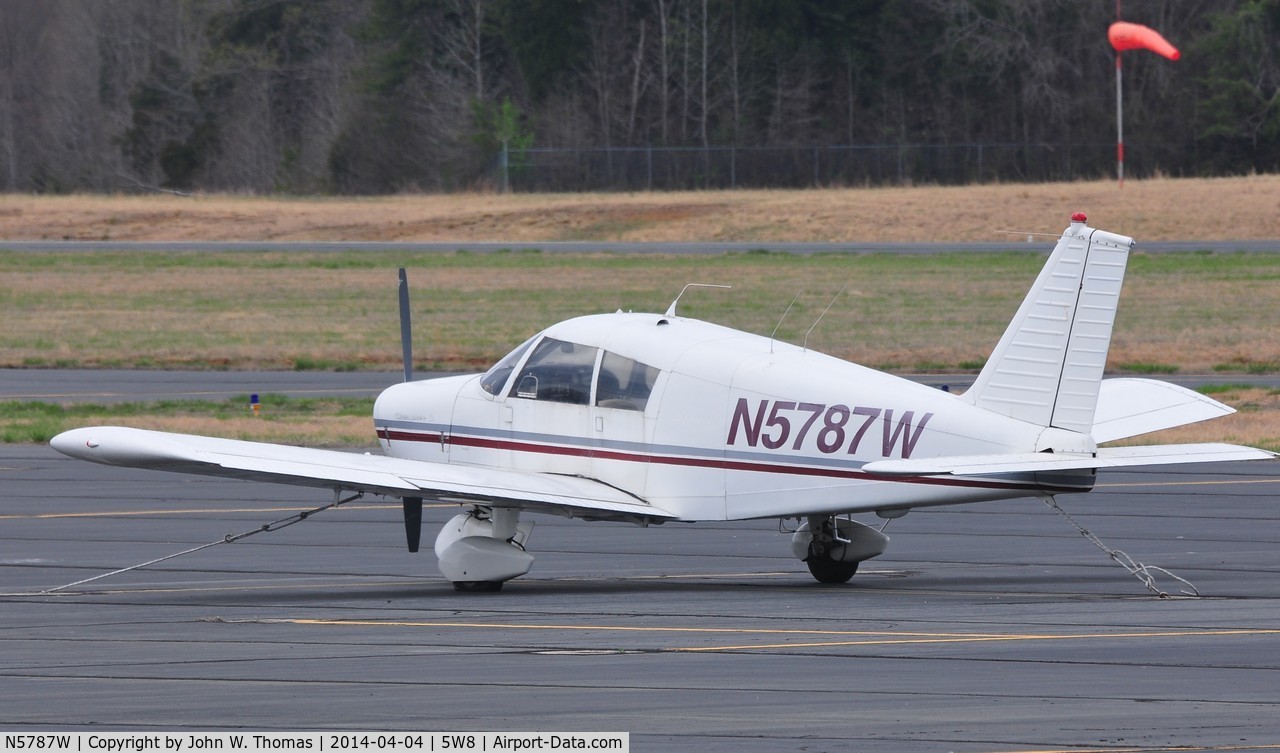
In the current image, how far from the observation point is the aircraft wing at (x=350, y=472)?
418 inches

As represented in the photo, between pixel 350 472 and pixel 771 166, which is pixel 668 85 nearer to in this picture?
pixel 771 166

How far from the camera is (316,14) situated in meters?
88.4

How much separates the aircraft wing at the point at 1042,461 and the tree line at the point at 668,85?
2666 inches

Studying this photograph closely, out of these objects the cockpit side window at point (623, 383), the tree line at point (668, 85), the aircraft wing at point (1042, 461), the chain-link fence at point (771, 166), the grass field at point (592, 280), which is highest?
the tree line at point (668, 85)

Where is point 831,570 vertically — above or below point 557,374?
below

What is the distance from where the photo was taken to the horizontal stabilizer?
12.1m

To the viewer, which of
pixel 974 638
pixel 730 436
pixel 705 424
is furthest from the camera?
pixel 705 424

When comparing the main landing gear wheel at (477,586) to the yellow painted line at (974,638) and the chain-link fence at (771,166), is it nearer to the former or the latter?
the yellow painted line at (974,638)

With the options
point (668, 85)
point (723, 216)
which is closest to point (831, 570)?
point (723, 216)

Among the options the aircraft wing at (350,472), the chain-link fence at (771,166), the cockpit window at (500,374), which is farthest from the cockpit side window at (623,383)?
the chain-link fence at (771,166)

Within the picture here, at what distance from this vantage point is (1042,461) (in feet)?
34.4

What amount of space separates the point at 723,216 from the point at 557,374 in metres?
50.8

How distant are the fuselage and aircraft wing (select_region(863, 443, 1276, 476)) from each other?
0.15 metres

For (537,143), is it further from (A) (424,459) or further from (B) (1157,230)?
(A) (424,459)
